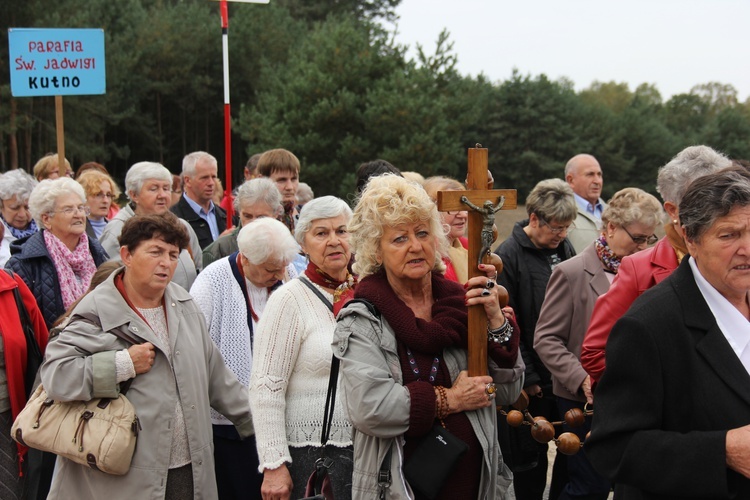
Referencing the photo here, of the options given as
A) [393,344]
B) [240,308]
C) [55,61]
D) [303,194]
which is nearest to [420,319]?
[393,344]

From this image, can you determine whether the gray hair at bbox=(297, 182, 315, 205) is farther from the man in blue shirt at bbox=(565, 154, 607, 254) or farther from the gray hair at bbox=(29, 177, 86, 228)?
the gray hair at bbox=(29, 177, 86, 228)

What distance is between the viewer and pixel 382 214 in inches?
113

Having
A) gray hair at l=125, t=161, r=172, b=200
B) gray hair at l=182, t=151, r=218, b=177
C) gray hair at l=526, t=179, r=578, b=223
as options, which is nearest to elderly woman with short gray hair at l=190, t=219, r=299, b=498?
gray hair at l=526, t=179, r=578, b=223

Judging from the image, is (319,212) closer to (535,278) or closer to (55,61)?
(535,278)

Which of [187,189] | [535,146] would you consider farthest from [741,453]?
[535,146]

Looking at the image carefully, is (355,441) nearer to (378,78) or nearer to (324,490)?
(324,490)

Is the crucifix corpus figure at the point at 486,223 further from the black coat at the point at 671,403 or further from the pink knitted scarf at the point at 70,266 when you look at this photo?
the pink knitted scarf at the point at 70,266

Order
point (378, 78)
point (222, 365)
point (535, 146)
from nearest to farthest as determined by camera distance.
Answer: point (222, 365) → point (378, 78) → point (535, 146)

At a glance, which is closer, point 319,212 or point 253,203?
point 319,212

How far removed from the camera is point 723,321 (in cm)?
225

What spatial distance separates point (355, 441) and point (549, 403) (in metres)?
2.54

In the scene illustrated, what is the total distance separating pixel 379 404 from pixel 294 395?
881mm

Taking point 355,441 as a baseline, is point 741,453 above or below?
above

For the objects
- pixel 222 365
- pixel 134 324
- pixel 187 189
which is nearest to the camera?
pixel 134 324
